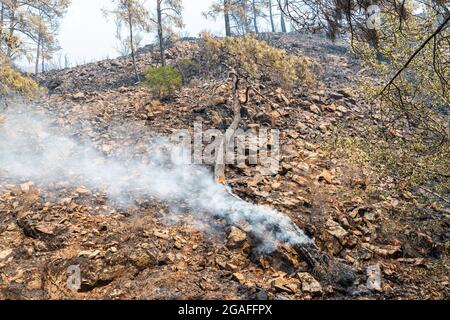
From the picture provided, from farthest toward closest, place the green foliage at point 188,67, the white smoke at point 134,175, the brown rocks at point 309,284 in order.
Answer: the green foliage at point 188,67 → the white smoke at point 134,175 → the brown rocks at point 309,284

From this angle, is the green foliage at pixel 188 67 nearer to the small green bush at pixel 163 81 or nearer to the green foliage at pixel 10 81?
the small green bush at pixel 163 81

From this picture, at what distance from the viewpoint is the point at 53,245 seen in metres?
6.22

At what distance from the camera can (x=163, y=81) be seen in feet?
41.7

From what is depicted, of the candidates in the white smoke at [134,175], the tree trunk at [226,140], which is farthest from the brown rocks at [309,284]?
the tree trunk at [226,140]

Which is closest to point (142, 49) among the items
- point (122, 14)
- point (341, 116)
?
point (122, 14)

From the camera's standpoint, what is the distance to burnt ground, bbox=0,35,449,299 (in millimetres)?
5547

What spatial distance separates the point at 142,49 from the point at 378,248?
2263cm

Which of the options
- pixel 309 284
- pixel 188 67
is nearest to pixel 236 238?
pixel 309 284

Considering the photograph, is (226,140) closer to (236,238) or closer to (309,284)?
(236,238)

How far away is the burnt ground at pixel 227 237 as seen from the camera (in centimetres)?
555

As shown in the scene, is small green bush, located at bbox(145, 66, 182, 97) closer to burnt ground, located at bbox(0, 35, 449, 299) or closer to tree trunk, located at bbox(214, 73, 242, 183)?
burnt ground, located at bbox(0, 35, 449, 299)

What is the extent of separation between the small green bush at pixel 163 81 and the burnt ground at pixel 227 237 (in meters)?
2.17

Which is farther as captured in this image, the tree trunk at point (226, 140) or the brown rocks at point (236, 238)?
the tree trunk at point (226, 140)

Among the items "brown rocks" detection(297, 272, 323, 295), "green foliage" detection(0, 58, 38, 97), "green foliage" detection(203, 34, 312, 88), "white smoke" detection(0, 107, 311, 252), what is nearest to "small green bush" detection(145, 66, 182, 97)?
"green foliage" detection(203, 34, 312, 88)
